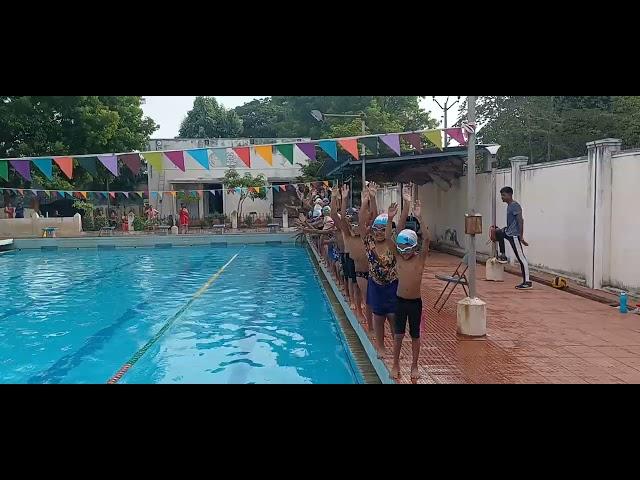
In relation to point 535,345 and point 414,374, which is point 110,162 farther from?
point 535,345

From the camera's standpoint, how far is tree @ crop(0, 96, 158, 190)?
27.6 meters

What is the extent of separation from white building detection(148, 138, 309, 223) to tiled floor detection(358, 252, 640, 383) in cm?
2482

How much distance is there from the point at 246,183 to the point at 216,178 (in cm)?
375

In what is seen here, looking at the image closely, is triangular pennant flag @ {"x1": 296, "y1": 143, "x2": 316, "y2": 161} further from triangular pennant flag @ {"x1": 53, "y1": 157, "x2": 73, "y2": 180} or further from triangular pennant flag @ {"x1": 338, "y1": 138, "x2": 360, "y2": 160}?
triangular pennant flag @ {"x1": 53, "y1": 157, "x2": 73, "y2": 180}

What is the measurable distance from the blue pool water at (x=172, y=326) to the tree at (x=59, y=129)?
42.6 feet

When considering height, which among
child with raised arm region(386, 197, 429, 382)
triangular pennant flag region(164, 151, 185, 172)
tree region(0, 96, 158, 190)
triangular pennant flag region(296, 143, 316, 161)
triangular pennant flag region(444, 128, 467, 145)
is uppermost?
tree region(0, 96, 158, 190)

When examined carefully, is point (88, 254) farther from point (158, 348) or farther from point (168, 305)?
point (158, 348)

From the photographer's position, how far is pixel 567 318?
295 inches

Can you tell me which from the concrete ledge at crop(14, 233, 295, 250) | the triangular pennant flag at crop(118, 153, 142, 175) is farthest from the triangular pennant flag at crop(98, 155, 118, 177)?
the concrete ledge at crop(14, 233, 295, 250)

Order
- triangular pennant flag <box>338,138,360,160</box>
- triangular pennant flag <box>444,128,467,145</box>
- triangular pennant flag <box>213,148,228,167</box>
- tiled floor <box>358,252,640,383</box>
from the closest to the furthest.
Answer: tiled floor <box>358,252,640,383</box>
triangular pennant flag <box>338,138,360,160</box>
triangular pennant flag <box>444,128,467,145</box>
triangular pennant flag <box>213,148,228,167</box>

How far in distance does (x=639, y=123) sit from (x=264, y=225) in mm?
19478

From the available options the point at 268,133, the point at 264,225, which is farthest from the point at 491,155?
the point at 268,133

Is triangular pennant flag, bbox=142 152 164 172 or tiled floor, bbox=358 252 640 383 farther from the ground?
triangular pennant flag, bbox=142 152 164 172

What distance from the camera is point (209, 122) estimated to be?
44.8 m
